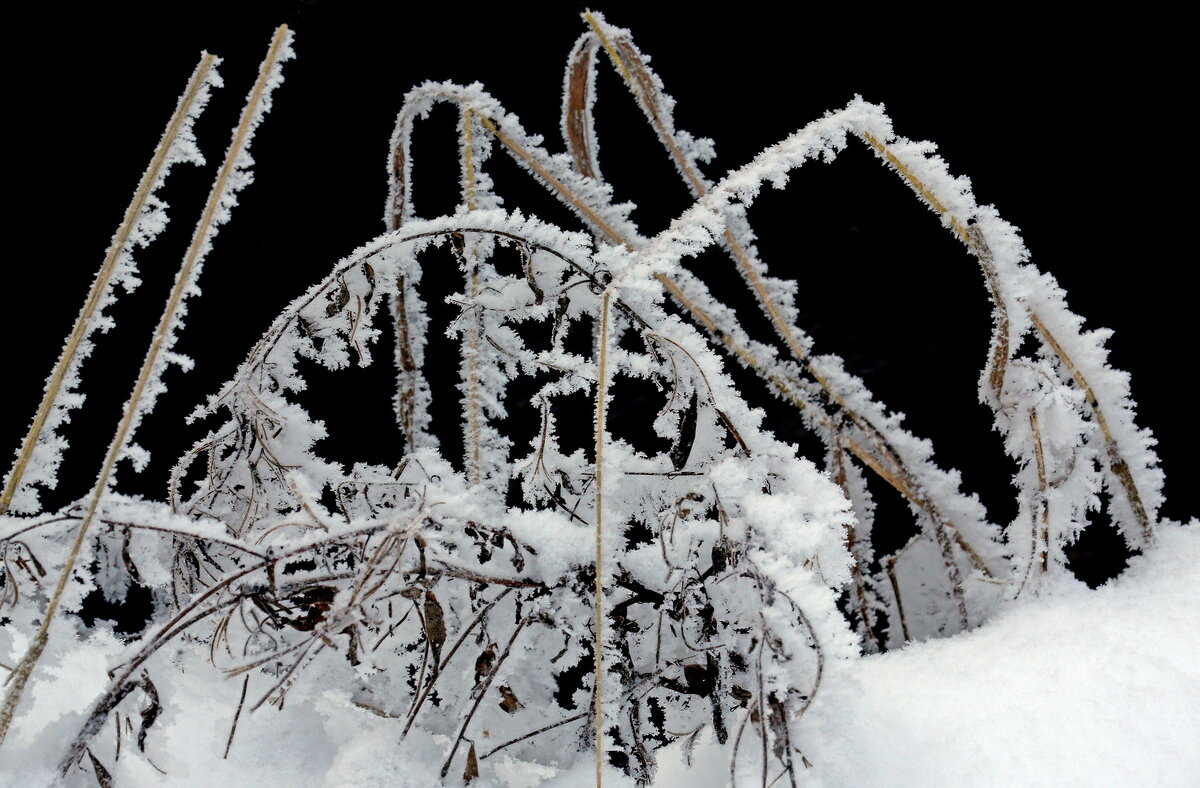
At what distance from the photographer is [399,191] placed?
977 millimetres

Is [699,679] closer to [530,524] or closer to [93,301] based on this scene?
[530,524]

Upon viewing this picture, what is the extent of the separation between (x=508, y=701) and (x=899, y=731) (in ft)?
1.07

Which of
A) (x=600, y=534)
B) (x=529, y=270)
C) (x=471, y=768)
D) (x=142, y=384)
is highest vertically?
(x=529, y=270)

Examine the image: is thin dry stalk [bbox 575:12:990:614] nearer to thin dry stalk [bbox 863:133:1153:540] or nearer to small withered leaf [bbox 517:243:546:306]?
thin dry stalk [bbox 863:133:1153:540]

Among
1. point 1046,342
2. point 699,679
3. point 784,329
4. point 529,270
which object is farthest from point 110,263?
point 1046,342

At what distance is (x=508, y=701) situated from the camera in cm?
66

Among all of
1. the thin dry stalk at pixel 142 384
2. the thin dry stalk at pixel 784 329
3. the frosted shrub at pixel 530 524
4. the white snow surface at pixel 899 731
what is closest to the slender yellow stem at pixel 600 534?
the frosted shrub at pixel 530 524

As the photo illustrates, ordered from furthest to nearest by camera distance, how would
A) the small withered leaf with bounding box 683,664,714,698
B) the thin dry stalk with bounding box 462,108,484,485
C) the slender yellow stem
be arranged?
the thin dry stalk with bounding box 462,108,484,485 → the small withered leaf with bounding box 683,664,714,698 → the slender yellow stem

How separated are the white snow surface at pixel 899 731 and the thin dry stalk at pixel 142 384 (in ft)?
0.22

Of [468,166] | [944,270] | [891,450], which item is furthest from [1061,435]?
[468,166]

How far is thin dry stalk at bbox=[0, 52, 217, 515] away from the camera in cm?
58

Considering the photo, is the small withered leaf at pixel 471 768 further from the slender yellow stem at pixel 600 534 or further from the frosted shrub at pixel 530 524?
the slender yellow stem at pixel 600 534

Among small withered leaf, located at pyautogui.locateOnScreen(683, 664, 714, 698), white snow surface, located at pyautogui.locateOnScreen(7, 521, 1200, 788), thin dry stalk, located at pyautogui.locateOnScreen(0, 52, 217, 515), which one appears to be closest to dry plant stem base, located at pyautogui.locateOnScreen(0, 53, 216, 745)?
thin dry stalk, located at pyautogui.locateOnScreen(0, 52, 217, 515)

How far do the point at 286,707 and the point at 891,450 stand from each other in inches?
29.8
